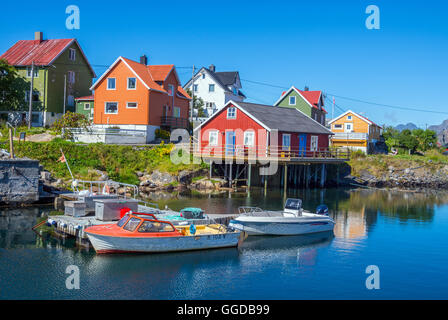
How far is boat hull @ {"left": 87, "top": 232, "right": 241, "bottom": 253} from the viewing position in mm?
18641

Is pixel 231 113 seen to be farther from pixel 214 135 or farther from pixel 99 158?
pixel 99 158

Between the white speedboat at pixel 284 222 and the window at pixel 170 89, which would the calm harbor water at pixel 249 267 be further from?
the window at pixel 170 89

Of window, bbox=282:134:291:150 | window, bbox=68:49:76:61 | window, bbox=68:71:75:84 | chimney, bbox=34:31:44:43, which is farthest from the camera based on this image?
chimney, bbox=34:31:44:43

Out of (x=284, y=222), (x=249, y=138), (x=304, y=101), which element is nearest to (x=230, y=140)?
(x=249, y=138)

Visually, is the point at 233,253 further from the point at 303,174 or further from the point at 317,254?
the point at 303,174

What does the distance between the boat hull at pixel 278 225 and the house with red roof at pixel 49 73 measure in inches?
1430

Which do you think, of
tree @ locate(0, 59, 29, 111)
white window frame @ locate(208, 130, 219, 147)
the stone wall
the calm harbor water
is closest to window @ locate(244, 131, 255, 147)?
white window frame @ locate(208, 130, 219, 147)

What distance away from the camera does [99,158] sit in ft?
131

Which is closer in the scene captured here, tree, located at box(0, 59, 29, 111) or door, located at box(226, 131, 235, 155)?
door, located at box(226, 131, 235, 155)

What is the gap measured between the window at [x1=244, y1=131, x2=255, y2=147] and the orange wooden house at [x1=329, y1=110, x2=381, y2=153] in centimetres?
2366

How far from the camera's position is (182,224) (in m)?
21.6

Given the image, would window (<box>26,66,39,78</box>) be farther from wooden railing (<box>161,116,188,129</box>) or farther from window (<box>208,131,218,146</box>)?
window (<box>208,131,218,146</box>)

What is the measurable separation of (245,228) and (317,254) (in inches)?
166

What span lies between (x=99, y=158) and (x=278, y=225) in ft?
72.3
